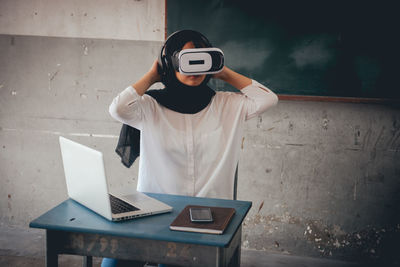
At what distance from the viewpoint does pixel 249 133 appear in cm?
282

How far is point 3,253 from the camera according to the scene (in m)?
2.83

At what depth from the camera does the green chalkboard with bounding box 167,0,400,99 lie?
2555 mm

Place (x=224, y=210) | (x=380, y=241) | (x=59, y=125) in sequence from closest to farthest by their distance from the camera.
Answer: (x=224, y=210)
(x=380, y=241)
(x=59, y=125)

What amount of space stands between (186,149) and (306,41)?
3.67 ft

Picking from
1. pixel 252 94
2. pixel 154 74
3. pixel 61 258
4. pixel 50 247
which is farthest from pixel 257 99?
pixel 61 258

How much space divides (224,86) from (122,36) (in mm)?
764

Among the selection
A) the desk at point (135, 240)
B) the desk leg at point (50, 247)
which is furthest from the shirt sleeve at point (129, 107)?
the desk leg at point (50, 247)

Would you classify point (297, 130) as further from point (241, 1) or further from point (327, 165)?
point (241, 1)

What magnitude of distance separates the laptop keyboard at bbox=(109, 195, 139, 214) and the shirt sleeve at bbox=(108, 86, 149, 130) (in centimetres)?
41

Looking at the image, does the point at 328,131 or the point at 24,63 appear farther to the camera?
the point at 24,63

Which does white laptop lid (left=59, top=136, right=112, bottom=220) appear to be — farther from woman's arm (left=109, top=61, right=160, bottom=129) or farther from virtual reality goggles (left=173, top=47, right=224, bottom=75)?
virtual reality goggles (left=173, top=47, right=224, bottom=75)

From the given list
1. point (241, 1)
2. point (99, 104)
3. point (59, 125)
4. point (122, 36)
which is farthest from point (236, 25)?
point (59, 125)

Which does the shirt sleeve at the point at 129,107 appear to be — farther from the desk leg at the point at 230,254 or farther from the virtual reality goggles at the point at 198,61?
the desk leg at the point at 230,254

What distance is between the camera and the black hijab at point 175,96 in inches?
76.5
